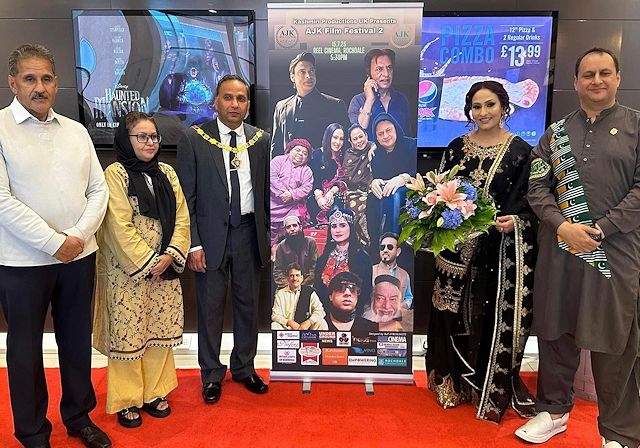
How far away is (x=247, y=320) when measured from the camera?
321cm

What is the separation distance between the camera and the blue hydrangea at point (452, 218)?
105 inches

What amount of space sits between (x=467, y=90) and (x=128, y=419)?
286 centimetres

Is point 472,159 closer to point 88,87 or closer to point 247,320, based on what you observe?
point 247,320

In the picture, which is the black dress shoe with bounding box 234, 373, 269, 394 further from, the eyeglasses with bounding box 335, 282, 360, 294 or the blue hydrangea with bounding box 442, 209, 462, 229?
the blue hydrangea with bounding box 442, 209, 462, 229

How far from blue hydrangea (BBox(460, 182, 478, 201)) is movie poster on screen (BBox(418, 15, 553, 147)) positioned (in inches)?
41.6

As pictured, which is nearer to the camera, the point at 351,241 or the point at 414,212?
the point at 414,212

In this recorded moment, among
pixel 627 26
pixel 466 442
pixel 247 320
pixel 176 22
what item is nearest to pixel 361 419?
pixel 466 442

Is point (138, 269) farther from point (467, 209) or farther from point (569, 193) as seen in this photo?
point (569, 193)

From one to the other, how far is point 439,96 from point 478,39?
0.44 meters

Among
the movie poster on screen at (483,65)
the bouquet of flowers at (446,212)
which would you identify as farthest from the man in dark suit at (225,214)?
the movie poster on screen at (483,65)

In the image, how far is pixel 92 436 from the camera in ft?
8.61

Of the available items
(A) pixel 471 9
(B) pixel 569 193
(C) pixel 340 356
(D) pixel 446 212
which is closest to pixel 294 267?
(C) pixel 340 356

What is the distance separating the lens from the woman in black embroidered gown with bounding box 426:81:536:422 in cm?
278

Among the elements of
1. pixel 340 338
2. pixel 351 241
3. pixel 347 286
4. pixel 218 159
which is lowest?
pixel 340 338
